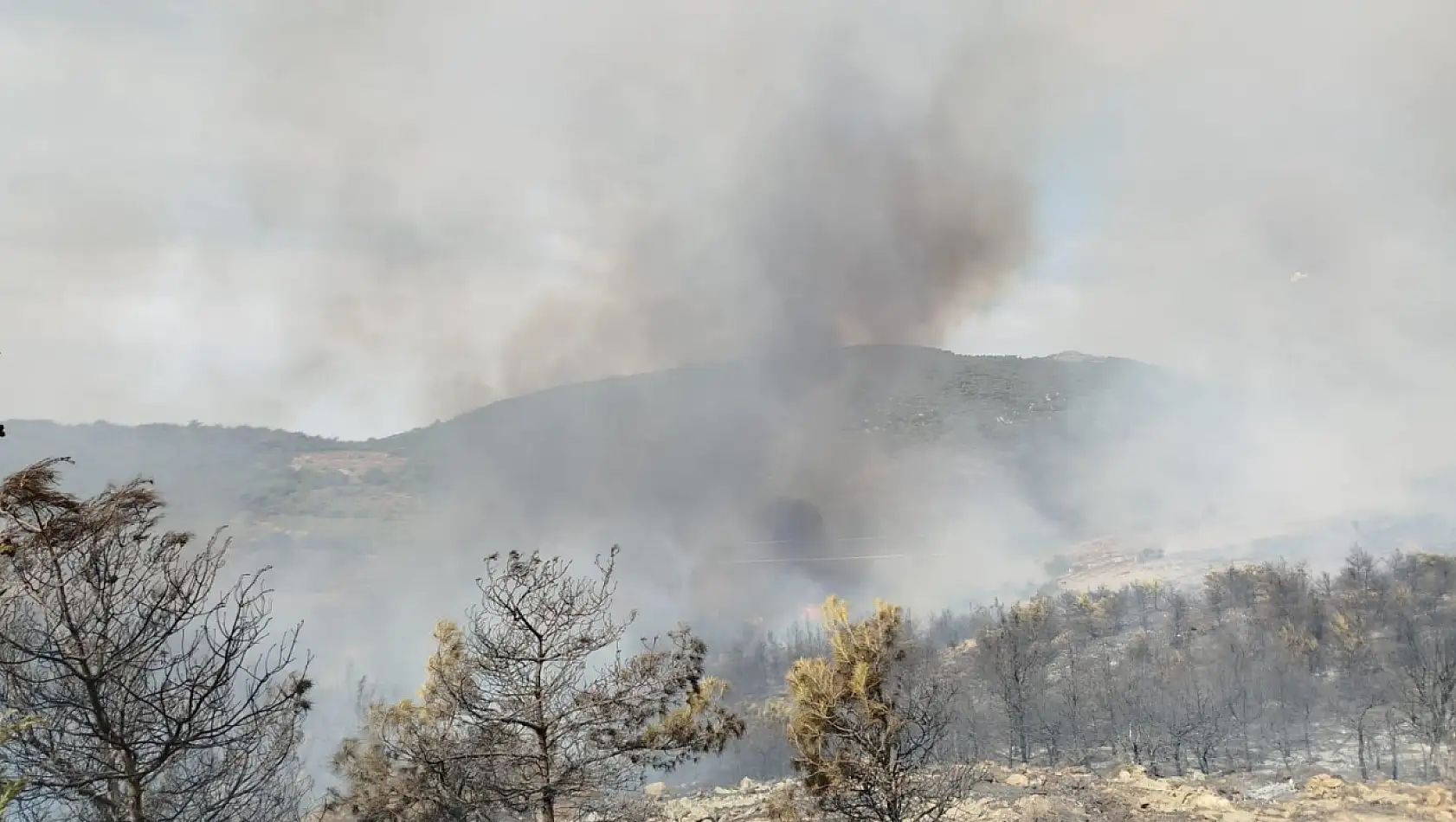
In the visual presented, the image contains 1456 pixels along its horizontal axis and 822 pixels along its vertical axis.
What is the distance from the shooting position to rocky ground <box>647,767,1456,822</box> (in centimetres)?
1792

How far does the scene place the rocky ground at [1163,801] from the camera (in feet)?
58.8

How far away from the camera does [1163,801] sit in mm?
20109

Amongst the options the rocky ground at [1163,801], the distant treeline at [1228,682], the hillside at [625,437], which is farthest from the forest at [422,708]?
the hillside at [625,437]

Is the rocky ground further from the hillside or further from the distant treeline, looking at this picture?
the hillside

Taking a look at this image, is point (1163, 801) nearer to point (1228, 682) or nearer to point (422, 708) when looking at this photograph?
point (422, 708)

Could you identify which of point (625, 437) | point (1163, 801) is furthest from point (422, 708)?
point (625, 437)

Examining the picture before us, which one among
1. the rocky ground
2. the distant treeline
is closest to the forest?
the distant treeline

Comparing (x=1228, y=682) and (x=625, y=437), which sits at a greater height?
(x=625, y=437)

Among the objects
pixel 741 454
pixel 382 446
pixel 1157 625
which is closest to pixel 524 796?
pixel 1157 625

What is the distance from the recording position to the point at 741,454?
153 metres

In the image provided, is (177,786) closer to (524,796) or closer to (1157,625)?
(524,796)

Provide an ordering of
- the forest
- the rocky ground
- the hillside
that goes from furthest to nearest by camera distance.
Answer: the hillside
the rocky ground
the forest

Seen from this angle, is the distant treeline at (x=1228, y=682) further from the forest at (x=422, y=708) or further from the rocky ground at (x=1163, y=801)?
the rocky ground at (x=1163, y=801)

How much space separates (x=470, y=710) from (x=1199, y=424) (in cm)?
13342
